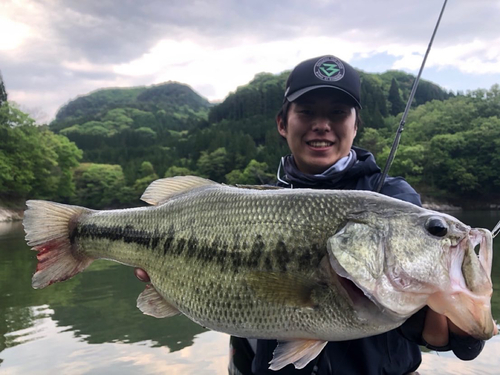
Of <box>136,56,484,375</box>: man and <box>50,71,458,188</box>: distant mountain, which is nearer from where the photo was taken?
<box>136,56,484,375</box>: man

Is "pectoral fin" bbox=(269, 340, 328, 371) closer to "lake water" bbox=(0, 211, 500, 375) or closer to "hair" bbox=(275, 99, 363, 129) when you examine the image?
Result: "hair" bbox=(275, 99, 363, 129)

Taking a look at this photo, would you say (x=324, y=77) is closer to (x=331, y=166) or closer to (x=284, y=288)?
(x=331, y=166)

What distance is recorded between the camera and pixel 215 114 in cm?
14112

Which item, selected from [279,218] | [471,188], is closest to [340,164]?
[279,218]

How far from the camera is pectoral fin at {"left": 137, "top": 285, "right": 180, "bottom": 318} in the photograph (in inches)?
108

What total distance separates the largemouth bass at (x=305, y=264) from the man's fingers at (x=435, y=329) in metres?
0.24

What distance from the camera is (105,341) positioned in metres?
7.35

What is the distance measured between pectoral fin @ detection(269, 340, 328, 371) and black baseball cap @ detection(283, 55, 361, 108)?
1.95 m

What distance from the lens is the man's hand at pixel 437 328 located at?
214cm

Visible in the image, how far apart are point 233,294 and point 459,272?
119 centimetres

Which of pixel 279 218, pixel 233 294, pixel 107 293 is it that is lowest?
pixel 107 293

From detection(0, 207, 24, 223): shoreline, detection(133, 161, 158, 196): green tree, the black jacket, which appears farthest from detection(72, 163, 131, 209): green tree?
the black jacket

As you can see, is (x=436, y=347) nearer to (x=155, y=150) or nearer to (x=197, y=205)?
(x=197, y=205)

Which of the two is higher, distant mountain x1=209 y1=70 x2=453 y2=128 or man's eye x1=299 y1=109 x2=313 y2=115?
distant mountain x1=209 y1=70 x2=453 y2=128
